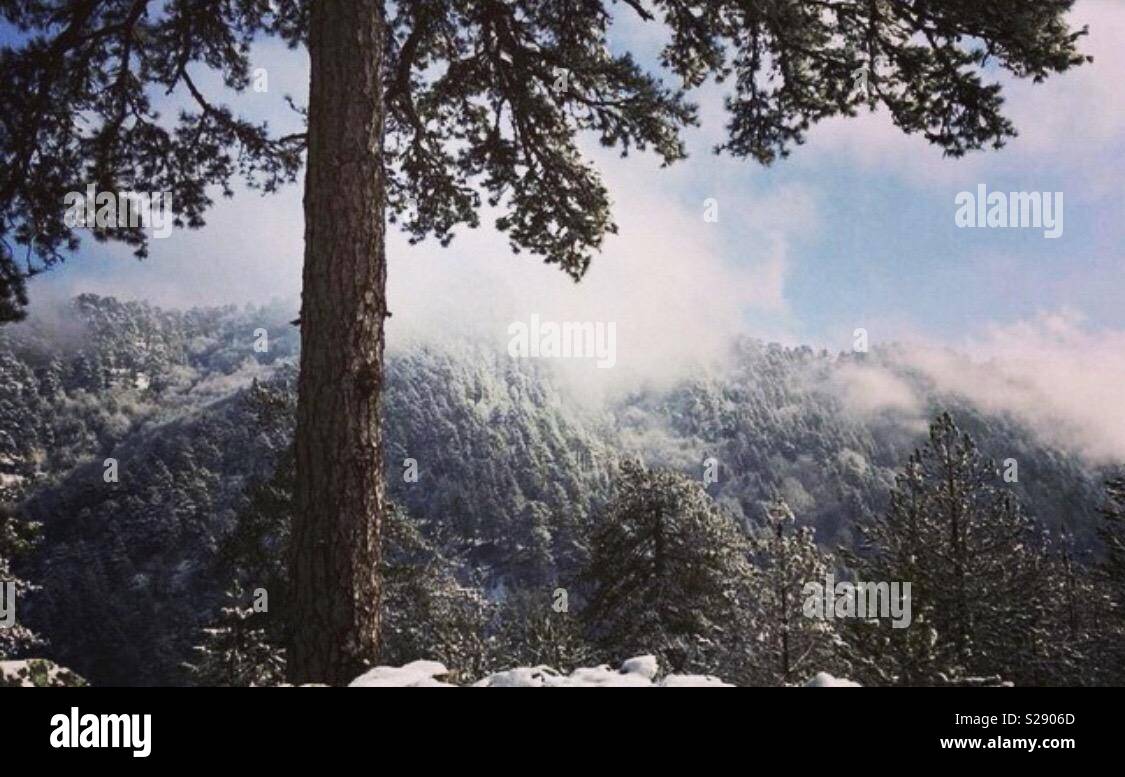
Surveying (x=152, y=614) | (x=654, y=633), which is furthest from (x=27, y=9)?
(x=152, y=614)

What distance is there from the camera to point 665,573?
791 inches

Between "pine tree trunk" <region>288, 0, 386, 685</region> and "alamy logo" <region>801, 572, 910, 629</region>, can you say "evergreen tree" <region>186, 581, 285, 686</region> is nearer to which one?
"alamy logo" <region>801, 572, 910, 629</region>

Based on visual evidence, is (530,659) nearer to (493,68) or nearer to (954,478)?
(954,478)

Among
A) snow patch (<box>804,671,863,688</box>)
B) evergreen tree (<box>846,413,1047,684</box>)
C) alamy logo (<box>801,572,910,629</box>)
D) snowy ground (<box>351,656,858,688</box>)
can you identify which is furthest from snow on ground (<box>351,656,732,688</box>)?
evergreen tree (<box>846,413,1047,684</box>)

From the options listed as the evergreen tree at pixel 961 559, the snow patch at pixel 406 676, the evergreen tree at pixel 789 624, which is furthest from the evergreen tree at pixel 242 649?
the snow patch at pixel 406 676

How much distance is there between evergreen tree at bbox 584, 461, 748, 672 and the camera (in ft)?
60.1

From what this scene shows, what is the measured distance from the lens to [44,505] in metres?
173

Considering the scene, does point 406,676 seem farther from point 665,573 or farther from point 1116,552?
point 1116,552
